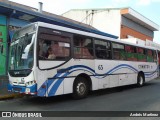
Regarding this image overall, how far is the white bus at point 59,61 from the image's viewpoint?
893 centimetres

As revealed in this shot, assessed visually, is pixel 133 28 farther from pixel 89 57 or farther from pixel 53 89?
pixel 53 89

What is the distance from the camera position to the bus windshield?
9000 mm

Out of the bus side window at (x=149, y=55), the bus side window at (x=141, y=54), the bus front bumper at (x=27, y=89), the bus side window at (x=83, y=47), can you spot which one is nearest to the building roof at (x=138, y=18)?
the bus side window at (x=149, y=55)

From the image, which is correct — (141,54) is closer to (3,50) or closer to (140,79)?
(140,79)

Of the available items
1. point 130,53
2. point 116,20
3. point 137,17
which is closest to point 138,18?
point 137,17

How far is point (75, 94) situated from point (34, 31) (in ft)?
10.5

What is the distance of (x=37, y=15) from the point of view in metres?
15.7

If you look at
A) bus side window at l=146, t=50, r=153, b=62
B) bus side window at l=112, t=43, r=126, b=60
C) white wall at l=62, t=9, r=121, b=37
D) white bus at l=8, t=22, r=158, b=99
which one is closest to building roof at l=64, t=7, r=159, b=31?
white wall at l=62, t=9, r=121, b=37

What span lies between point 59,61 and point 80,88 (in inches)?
69.4

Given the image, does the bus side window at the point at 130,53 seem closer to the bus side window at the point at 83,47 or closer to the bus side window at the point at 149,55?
the bus side window at the point at 149,55

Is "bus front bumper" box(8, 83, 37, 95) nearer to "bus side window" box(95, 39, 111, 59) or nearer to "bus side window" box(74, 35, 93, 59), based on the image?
"bus side window" box(74, 35, 93, 59)

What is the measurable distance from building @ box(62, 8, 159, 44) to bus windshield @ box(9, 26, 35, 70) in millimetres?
23479

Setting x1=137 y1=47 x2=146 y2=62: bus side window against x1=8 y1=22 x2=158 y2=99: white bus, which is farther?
x1=137 y1=47 x2=146 y2=62: bus side window

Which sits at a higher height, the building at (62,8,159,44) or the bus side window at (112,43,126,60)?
the building at (62,8,159,44)
